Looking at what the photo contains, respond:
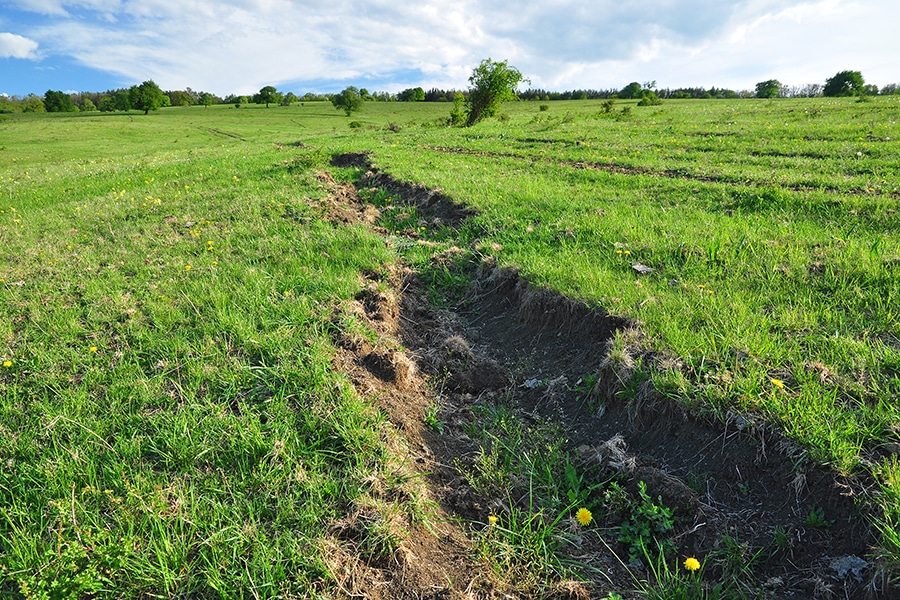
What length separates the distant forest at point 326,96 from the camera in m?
59.5

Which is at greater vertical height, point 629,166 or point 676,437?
point 629,166

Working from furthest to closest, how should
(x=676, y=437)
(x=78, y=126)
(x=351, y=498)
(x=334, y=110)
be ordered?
(x=334, y=110), (x=78, y=126), (x=676, y=437), (x=351, y=498)

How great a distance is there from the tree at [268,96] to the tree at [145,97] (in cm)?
2126

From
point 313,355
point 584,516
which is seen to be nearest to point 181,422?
point 313,355

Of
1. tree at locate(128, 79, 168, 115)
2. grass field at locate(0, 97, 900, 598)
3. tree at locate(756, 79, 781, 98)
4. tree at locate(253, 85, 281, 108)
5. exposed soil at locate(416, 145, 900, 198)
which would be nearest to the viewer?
grass field at locate(0, 97, 900, 598)

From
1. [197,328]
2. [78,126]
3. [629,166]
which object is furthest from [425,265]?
[78,126]

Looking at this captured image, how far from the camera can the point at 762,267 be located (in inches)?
178

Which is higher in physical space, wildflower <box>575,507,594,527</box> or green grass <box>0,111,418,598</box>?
green grass <box>0,111,418,598</box>

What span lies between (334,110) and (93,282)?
271 feet

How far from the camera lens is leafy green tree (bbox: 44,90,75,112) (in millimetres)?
85312

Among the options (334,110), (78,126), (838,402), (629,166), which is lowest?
(838,402)

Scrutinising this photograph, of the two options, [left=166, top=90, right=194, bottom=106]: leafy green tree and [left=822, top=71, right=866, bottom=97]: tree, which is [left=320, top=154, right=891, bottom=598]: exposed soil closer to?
[left=822, top=71, right=866, bottom=97]: tree

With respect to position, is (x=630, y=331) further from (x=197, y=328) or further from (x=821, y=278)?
(x=197, y=328)

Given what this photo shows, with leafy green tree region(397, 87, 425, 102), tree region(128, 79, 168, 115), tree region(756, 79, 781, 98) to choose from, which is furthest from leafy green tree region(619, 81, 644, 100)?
tree region(128, 79, 168, 115)
